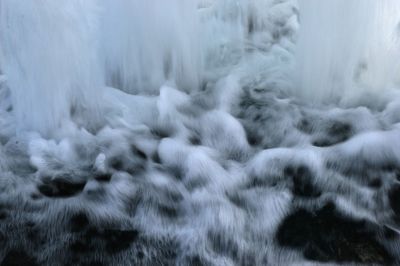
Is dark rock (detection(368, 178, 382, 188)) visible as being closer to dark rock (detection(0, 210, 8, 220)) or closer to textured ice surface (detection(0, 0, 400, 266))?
textured ice surface (detection(0, 0, 400, 266))

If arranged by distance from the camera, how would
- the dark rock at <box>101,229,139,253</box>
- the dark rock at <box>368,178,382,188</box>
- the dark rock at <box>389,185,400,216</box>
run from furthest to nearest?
1. the dark rock at <box>368,178,382,188</box>
2. the dark rock at <box>389,185,400,216</box>
3. the dark rock at <box>101,229,139,253</box>

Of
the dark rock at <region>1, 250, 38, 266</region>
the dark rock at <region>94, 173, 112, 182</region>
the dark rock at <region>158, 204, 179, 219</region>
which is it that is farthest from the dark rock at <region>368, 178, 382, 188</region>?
the dark rock at <region>1, 250, 38, 266</region>

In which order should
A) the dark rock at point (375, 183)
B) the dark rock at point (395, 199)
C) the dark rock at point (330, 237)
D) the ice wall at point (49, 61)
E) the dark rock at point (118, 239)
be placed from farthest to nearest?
the ice wall at point (49, 61), the dark rock at point (375, 183), the dark rock at point (395, 199), the dark rock at point (118, 239), the dark rock at point (330, 237)

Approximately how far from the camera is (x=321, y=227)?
95.6 inches

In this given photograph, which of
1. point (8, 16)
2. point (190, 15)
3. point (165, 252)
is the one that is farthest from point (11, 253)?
point (190, 15)

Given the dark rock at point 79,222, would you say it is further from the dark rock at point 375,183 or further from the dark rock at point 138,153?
the dark rock at point 375,183

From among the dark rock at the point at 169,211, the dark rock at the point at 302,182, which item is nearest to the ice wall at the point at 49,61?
the dark rock at the point at 169,211

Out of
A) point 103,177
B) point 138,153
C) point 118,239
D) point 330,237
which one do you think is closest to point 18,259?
point 118,239

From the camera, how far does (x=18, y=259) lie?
7.58ft

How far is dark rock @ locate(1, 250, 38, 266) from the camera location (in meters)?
2.29

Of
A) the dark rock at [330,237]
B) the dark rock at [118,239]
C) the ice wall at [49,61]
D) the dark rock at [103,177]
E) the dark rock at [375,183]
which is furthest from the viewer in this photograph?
the ice wall at [49,61]

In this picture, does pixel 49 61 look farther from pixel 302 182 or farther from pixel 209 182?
pixel 302 182

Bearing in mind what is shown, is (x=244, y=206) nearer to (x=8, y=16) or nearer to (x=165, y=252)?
(x=165, y=252)

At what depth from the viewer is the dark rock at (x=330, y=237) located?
7.40 feet
